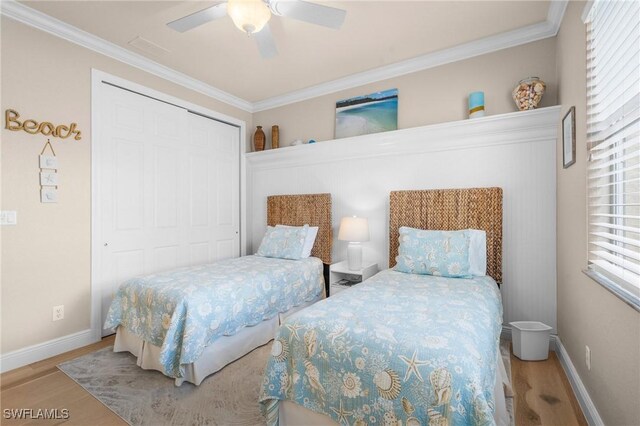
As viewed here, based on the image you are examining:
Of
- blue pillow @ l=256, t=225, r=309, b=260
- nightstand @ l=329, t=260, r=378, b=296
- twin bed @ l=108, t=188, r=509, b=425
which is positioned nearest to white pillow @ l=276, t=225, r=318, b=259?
blue pillow @ l=256, t=225, r=309, b=260

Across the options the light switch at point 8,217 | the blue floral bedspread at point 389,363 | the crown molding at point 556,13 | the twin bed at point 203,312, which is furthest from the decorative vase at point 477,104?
the light switch at point 8,217

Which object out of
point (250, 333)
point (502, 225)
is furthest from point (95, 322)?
point (502, 225)

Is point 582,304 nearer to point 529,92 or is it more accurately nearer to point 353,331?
point 353,331

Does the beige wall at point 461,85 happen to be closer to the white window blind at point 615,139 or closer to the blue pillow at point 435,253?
the white window blind at point 615,139

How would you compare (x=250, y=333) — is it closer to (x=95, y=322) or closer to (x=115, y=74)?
(x=95, y=322)

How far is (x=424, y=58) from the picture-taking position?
313 cm

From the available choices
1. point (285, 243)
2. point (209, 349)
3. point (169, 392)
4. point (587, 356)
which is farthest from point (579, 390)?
point (285, 243)

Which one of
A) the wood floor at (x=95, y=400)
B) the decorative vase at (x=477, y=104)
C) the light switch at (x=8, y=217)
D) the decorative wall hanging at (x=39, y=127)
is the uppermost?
the decorative vase at (x=477, y=104)

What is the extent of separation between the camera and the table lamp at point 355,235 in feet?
10.4

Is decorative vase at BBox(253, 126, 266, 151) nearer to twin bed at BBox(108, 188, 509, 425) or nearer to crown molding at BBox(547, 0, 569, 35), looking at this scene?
twin bed at BBox(108, 188, 509, 425)

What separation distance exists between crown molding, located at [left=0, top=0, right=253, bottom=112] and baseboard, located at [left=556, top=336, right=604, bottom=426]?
4.31 metres

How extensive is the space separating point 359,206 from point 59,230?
2.77m

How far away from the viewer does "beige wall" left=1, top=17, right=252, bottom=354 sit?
92.1 inches

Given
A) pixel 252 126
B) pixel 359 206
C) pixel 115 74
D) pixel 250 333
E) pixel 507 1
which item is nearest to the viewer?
pixel 507 1
